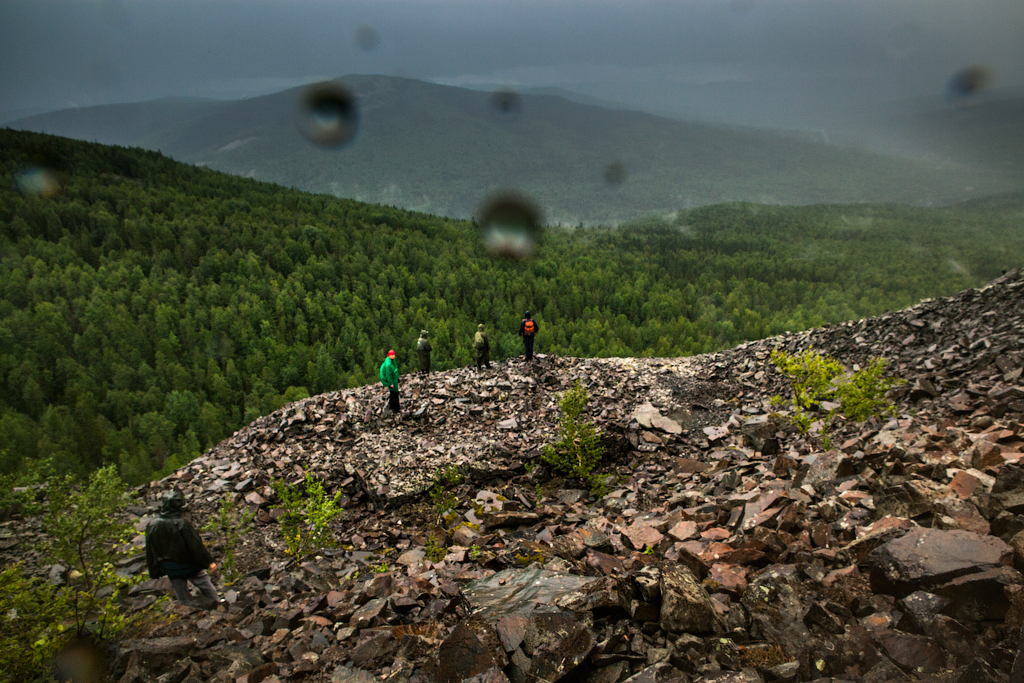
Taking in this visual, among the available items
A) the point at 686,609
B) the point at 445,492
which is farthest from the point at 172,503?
the point at 686,609

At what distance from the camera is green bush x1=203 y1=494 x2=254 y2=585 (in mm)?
10850

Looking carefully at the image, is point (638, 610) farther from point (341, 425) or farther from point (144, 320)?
point (144, 320)

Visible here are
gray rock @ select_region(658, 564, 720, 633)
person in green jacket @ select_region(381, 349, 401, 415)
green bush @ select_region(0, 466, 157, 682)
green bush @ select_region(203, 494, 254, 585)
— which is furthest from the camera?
person in green jacket @ select_region(381, 349, 401, 415)

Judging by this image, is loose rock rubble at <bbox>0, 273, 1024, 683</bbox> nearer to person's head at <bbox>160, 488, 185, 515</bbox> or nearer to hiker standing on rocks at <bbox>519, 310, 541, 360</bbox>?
person's head at <bbox>160, 488, 185, 515</bbox>

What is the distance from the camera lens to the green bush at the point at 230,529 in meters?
10.9

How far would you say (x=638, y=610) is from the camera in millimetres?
5895

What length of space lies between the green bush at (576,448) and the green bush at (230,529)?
27.8 ft

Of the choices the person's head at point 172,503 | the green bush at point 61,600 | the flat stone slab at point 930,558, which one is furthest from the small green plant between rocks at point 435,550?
the flat stone slab at point 930,558

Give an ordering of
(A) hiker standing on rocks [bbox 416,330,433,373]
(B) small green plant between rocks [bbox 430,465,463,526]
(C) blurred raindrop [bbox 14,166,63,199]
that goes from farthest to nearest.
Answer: (C) blurred raindrop [bbox 14,166,63,199] < (A) hiker standing on rocks [bbox 416,330,433,373] < (B) small green plant between rocks [bbox 430,465,463,526]

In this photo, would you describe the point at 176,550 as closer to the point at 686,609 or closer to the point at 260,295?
the point at 686,609

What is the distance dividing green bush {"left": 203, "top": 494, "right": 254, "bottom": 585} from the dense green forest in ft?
13.8

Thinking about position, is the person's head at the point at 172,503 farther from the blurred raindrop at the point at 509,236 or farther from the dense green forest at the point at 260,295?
the blurred raindrop at the point at 509,236

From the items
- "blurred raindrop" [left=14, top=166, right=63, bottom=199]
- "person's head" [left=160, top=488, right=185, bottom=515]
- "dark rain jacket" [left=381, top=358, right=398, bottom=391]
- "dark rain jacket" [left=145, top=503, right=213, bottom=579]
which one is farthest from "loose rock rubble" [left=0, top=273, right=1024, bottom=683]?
"blurred raindrop" [left=14, top=166, right=63, bottom=199]

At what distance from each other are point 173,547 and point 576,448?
9929 mm
